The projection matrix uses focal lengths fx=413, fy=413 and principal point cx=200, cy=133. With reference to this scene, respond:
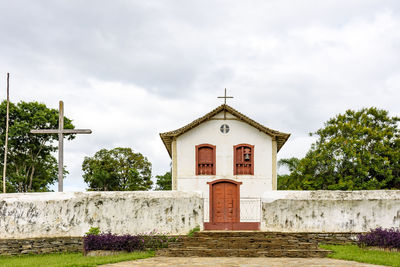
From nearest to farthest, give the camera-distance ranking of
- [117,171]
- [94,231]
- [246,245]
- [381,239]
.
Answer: [381,239] → [246,245] → [94,231] → [117,171]

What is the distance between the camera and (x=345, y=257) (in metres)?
10.9

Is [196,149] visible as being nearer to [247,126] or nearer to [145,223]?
[247,126]

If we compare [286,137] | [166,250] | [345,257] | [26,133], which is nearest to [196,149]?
[286,137]

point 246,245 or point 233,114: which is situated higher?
point 233,114

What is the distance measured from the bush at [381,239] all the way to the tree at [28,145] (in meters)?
23.1

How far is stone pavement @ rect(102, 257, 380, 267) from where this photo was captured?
993cm

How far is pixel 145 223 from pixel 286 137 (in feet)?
27.6

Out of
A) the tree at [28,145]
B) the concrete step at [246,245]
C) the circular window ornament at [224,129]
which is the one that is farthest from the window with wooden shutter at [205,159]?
the tree at [28,145]

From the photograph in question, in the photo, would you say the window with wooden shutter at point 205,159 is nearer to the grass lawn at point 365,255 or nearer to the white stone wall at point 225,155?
the white stone wall at point 225,155

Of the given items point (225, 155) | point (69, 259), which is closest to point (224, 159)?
point (225, 155)

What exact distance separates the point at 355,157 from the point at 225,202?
13.1 meters

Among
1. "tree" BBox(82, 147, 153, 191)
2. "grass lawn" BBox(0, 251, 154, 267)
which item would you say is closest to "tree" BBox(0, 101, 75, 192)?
"tree" BBox(82, 147, 153, 191)

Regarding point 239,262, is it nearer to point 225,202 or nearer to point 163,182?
point 225,202

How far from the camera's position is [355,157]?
27.6 m
